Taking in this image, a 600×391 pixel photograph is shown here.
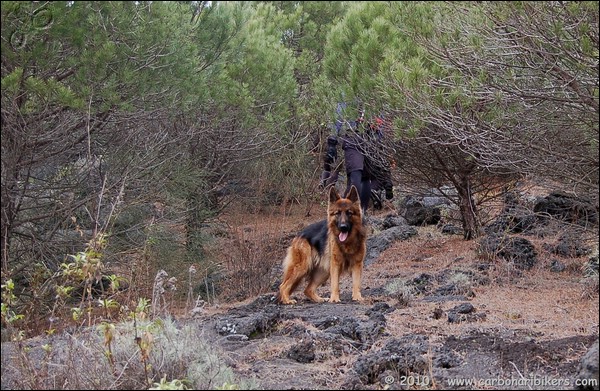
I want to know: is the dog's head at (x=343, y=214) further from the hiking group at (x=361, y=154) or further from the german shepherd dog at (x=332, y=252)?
the hiking group at (x=361, y=154)

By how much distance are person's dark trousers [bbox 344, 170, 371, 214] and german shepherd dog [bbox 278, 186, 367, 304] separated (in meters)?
2.56

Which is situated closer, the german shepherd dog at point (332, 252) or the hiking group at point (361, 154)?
the german shepherd dog at point (332, 252)

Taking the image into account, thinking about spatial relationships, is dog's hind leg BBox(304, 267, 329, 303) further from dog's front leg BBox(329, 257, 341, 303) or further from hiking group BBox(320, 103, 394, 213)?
hiking group BBox(320, 103, 394, 213)

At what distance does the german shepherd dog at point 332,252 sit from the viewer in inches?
412

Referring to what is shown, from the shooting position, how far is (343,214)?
411 inches

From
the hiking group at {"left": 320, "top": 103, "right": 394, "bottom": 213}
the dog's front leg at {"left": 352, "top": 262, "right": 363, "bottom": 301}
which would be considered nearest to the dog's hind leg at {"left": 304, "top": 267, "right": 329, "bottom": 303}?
the dog's front leg at {"left": 352, "top": 262, "right": 363, "bottom": 301}

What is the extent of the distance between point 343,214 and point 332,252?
54cm

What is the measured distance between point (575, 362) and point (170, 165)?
709cm

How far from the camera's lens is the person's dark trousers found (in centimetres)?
1340

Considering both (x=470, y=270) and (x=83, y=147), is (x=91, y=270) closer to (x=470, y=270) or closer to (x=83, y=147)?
(x=83, y=147)

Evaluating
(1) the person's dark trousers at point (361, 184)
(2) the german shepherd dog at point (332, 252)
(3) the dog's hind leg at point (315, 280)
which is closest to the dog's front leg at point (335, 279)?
(2) the german shepherd dog at point (332, 252)

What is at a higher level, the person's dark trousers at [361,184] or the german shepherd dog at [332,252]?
the person's dark trousers at [361,184]

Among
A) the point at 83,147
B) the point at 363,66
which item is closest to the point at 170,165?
the point at 83,147

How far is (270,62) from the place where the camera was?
1459cm
